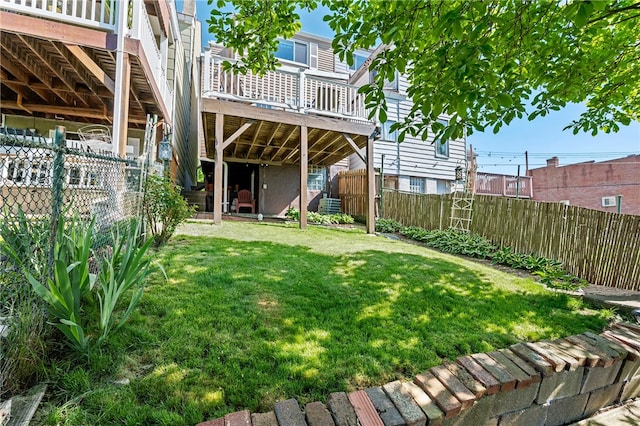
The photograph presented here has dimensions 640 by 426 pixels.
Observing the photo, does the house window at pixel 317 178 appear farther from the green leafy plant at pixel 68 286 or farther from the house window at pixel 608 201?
the house window at pixel 608 201

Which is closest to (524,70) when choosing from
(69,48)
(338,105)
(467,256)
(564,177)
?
(467,256)

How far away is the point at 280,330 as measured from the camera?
2.21m

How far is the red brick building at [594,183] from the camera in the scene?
16859 mm

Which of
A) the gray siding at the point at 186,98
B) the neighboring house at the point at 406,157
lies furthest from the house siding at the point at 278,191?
the neighboring house at the point at 406,157

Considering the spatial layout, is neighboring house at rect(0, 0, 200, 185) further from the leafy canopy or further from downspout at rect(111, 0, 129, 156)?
the leafy canopy

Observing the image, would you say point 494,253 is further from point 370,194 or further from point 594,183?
point 594,183

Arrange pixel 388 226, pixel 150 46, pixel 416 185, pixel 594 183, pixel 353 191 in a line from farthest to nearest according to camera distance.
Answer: pixel 594 183 < pixel 416 185 < pixel 353 191 < pixel 388 226 < pixel 150 46

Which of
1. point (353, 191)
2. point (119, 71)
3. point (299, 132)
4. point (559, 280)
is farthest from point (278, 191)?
point (559, 280)

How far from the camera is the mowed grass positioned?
150 cm

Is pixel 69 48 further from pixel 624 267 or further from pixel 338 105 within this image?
pixel 624 267

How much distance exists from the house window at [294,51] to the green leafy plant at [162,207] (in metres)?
10.5

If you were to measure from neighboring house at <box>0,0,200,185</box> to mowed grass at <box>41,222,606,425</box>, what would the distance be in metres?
2.92

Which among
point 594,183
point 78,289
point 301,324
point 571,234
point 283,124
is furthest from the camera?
point 594,183

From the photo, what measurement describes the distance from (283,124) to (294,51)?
7.24m
